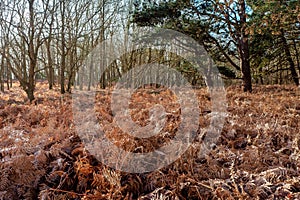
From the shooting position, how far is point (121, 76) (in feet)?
61.8

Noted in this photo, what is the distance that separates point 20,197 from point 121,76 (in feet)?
55.0

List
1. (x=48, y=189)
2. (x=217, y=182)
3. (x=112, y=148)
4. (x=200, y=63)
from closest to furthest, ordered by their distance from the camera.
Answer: (x=217, y=182), (x=48, y=189), (x=112, y=148), (x=200, y=63)

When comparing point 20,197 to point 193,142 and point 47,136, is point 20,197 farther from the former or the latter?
point 193,142

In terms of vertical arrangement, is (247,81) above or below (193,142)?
above

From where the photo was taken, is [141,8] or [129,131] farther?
[141,8]

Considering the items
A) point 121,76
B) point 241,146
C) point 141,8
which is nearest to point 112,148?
point 241,146

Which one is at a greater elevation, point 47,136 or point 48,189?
point 47,136

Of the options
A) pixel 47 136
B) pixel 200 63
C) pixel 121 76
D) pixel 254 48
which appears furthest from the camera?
pixel 121 76

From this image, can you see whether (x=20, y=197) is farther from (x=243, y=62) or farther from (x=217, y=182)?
(x=243, y=62)

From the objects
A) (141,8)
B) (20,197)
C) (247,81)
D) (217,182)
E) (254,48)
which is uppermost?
(141,8)

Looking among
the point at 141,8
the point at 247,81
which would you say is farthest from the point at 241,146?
the point at 141,8

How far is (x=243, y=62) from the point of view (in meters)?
9.25

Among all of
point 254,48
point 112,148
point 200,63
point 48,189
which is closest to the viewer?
point 48,189

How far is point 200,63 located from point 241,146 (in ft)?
26.4
